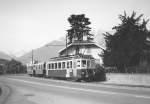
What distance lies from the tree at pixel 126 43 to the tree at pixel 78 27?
34675 mm

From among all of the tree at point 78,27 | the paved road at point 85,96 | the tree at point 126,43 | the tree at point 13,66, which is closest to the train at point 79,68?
the tree at point 126,43

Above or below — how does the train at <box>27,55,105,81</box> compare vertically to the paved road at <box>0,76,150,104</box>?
above

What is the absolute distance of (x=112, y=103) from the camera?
31.9 feet

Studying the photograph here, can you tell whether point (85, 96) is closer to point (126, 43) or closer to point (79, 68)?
point (126, 43)

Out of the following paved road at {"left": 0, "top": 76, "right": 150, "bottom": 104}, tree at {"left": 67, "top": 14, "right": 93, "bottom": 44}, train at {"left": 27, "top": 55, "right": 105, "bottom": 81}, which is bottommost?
paved road at {"left": 0, "top": 76, "right": 150, "bottom": 104}

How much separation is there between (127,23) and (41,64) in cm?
1978

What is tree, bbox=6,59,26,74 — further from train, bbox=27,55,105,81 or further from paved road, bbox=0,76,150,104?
paved road, bbox=0,76,150,104

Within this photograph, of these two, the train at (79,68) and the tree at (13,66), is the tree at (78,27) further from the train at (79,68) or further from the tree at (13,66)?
the train at (79,68)

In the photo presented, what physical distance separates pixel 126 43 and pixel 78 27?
1505 inches

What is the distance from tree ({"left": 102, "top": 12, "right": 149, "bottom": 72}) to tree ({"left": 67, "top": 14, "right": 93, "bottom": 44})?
3468cm

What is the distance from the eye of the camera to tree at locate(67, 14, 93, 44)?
6247 cm

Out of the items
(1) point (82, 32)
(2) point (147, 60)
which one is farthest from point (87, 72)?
(1) point (82, 32)

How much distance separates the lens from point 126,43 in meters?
25.2

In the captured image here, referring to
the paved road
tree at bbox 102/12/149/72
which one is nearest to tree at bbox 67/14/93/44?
tree at bbox 102/12/149/72
